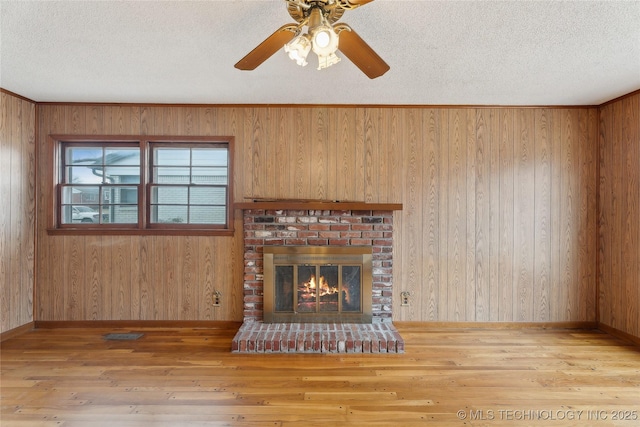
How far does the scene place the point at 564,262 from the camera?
12.3 ft

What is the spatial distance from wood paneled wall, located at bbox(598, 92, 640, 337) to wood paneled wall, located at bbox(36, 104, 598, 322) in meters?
0.11

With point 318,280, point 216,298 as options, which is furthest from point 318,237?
point 216,298

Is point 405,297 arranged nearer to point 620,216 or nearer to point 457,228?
point 457,228

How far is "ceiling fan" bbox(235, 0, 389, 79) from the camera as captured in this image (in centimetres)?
154

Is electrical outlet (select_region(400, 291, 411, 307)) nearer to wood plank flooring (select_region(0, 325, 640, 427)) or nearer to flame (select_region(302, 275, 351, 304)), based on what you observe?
wood plank flooring (select_region(0, 325, 640, 427))

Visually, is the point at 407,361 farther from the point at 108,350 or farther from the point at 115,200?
the point at 115,200

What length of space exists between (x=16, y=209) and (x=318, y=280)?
3.21 meters

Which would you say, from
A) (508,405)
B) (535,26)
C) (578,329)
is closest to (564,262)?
(578,329)

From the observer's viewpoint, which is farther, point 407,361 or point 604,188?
point 604,188

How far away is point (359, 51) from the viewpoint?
1804 mm

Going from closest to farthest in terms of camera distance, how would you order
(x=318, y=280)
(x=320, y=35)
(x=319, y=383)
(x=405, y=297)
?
1. (x=320, y=35)
2. (x=319, y=383)
3. (x=318, y=280)
4. (x=405, y=297)

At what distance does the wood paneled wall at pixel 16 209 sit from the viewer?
3352 mm

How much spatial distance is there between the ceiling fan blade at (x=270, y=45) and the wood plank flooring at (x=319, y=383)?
2.18 m

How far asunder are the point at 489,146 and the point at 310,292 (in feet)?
8.35
